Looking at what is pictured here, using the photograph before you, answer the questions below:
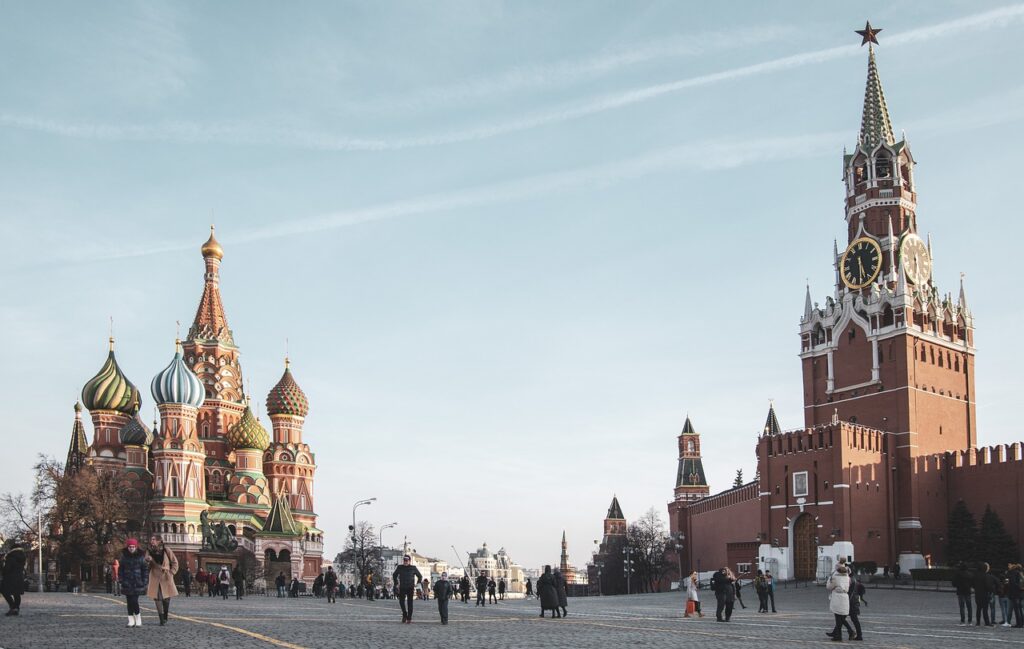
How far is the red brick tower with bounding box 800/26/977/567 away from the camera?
64.5 meters

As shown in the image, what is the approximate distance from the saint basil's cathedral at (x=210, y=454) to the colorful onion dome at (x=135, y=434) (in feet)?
0.24

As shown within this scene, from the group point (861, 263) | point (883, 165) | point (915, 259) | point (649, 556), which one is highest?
point (883, 165)

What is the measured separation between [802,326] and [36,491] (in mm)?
48777

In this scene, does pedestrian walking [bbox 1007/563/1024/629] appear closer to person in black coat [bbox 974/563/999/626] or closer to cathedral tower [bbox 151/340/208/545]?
person in black coat [bbox 974/563/999/626]

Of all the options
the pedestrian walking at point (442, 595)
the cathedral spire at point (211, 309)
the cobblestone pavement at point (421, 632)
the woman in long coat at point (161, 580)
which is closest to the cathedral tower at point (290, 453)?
the cathedral spire at point (211, 309)

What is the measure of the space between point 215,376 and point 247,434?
6.27 m

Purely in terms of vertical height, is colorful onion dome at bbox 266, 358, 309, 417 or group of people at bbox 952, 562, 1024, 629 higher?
colorful onion dome at bbox 266, 358, 309, 417

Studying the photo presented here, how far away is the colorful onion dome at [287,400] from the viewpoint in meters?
91.7

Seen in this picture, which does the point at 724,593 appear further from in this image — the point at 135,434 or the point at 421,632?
the point at 135,434

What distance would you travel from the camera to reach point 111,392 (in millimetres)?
85125

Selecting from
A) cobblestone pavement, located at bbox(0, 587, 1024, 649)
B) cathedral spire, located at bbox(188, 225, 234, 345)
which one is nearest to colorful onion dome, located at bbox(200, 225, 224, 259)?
cathedral spire, located at bbox(188, 225, 234, 345)

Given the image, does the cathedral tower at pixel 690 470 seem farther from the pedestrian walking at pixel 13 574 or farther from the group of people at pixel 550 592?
the pedestrian walking at pixel 13 574

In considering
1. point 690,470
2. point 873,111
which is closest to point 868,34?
point 873,111

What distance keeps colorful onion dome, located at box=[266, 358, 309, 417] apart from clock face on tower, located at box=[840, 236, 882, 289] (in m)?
44.2
